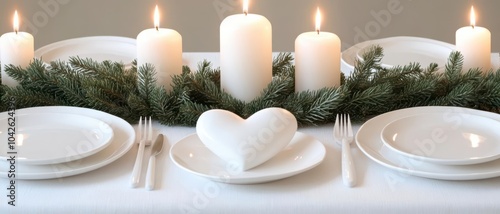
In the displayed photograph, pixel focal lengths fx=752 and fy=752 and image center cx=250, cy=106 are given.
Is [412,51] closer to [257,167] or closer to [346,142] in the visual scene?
[346,142]

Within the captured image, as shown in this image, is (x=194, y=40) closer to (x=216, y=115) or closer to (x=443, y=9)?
(x=443, y=9)

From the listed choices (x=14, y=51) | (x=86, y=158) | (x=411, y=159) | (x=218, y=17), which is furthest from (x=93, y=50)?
(x=218, y=17)

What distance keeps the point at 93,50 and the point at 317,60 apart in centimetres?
64

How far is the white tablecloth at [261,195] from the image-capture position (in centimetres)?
90

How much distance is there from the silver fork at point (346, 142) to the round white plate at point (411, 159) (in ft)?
A: 0.06

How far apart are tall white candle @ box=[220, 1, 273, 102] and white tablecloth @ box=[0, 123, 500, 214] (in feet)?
0.85

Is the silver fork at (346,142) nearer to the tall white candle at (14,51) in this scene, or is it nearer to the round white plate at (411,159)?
the round white plate at (411,159)

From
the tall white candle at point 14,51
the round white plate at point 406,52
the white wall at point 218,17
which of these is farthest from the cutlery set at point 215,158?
the white wall at point 218,17

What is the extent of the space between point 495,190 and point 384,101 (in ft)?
1.02

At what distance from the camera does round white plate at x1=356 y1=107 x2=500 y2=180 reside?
943 millimetres

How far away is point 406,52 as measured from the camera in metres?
1.63

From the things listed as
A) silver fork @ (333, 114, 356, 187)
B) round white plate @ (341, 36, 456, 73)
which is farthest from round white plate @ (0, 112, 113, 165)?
round white plate @ (341, 36, 456, 73)

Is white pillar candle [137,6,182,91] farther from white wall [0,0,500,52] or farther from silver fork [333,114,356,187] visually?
white wall [0,0,500,52]

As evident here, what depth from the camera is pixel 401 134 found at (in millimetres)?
1078
